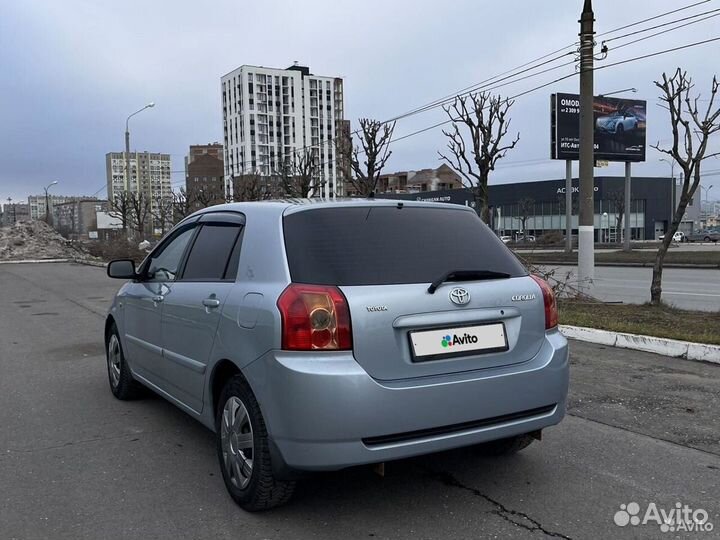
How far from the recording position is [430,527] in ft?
10.6

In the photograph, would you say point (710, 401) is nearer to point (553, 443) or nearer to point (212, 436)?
point (553, 443)

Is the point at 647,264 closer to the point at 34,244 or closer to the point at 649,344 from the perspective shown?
the point at 649,344

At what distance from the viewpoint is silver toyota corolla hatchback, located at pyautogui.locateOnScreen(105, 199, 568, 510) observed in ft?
10.1

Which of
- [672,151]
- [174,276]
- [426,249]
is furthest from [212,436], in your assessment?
[672,151]

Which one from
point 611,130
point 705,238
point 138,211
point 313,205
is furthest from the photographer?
point 705,238

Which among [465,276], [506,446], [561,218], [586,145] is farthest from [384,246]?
[561,218]

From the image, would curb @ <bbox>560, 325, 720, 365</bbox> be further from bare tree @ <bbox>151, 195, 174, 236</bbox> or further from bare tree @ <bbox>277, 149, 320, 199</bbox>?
bare tree @ <bbox>151, 195, 174, 236</bbox>

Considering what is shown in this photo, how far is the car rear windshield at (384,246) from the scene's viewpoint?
3281mm

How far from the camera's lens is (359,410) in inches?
119

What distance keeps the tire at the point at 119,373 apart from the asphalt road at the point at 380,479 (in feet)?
0.39

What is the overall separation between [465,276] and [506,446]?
4.53 feet

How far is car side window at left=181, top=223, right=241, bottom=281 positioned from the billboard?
43232mm

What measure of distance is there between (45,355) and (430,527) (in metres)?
6.66

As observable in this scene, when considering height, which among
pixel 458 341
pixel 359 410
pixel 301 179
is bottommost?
pixel 359 410
